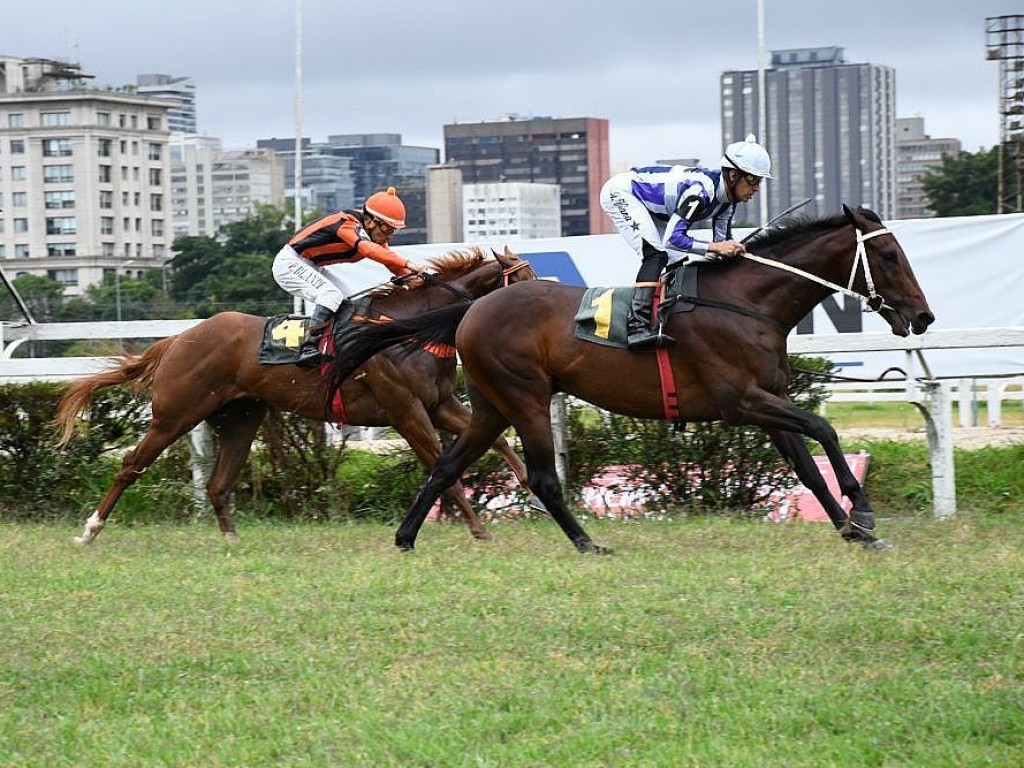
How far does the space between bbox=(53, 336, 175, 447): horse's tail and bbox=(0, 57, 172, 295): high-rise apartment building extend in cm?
8442

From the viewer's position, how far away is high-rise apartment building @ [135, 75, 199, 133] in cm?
16402

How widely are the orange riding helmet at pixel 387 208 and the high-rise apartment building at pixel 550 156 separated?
111364 millimetres

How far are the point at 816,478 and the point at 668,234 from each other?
1.41 metres

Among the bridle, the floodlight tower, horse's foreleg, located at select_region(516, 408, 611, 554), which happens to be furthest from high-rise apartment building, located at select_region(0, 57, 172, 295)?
the bridle

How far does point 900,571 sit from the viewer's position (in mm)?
7117

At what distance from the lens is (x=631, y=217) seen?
8.41 meters

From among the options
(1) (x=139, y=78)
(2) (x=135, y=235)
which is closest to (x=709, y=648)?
(2) (x=135, y=235)

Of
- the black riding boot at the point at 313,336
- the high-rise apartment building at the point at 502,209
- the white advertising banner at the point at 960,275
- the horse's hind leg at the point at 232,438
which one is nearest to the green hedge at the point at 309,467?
the horse's hind leg at the point at 232,438

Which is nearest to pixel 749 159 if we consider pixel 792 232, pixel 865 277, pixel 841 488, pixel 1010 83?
pixel 792 232

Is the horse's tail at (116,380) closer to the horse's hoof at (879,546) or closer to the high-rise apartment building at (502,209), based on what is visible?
the horse's hoof at (879,546)

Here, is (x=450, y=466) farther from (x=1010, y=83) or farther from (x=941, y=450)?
(x=1010, y=83)

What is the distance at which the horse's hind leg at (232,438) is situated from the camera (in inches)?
387

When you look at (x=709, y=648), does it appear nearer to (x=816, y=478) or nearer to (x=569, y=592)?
(x=569, y=592)

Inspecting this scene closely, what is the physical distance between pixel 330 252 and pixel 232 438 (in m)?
1.30
